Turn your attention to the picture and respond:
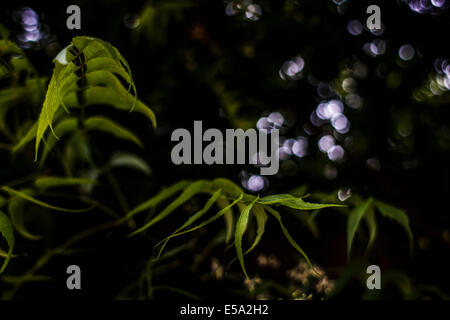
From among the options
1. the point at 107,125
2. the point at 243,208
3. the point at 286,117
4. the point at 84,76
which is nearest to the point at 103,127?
the point at 107,125

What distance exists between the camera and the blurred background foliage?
2.28 feet

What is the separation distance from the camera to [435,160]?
78 centimetres

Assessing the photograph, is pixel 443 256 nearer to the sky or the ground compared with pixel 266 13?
nearer to the ground

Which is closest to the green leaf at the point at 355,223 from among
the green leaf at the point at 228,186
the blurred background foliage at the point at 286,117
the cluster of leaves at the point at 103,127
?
the cluster of leaves at the point at 103,127

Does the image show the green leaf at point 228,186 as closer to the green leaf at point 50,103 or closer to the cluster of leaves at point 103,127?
the cluster of leaves at point 103,127

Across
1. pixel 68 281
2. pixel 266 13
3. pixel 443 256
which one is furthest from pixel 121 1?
pixel 443 256

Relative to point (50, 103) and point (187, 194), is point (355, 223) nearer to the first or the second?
point (187, 194)

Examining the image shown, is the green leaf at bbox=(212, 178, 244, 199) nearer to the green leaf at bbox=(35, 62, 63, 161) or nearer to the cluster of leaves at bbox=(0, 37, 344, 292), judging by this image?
the cluster of leaves at bbox=(0, 37, 344, 292)

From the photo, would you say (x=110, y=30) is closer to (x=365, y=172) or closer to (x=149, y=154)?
(x=149, y=154)

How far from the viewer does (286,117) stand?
35.9 inches

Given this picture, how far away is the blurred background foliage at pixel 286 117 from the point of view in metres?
0.69

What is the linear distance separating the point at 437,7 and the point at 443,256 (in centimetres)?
51
